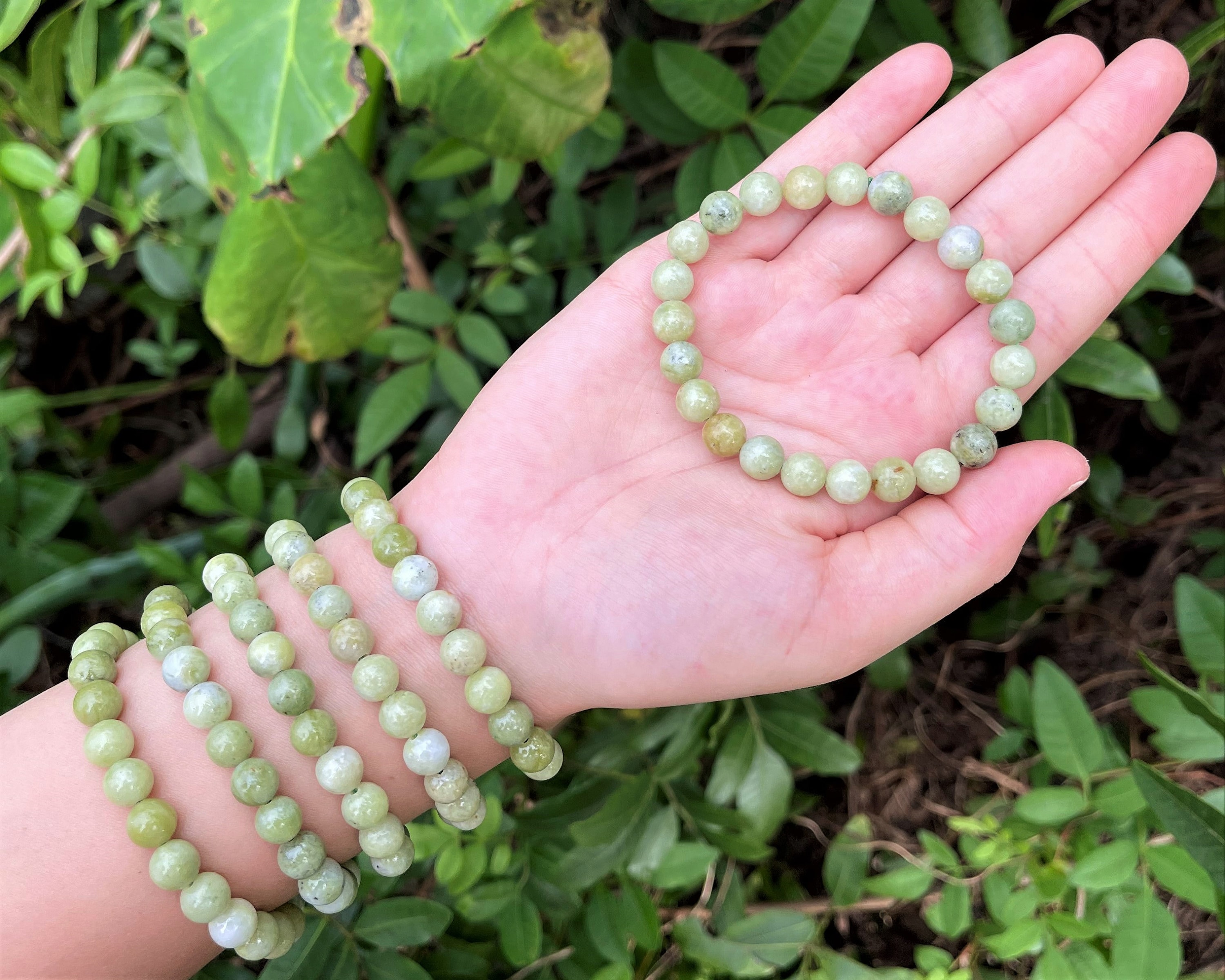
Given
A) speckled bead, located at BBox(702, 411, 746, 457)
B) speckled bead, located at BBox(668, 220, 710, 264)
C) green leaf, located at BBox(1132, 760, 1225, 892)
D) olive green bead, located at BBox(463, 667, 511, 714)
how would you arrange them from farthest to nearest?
speckled bead, located at BBox(668, 220, 710, 264) → speckled bead, located at BBox(702, 411, 746, 457) → olive green bead, located at BBox(463, 667, 511, 714) → green leaf, located at BBox(1132, 760, 1225, 892)

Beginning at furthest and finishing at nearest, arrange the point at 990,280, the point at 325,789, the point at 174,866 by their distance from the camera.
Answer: the point at 990,280
the point at 325,789
the point at 174,866

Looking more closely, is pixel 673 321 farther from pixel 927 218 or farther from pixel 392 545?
pixel 392 545

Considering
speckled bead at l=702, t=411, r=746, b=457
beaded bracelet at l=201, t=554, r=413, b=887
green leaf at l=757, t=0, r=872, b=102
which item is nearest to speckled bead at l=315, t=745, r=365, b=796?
beaded bracelet at l=201, t=554, r=413, b=887

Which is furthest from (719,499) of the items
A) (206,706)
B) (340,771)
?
(206,706)

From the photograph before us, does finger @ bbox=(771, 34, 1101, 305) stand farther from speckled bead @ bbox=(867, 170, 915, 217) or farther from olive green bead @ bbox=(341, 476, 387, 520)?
olive green bead @ bbox=(341, 476, 387, 520)

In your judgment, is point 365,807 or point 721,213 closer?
point 365,807

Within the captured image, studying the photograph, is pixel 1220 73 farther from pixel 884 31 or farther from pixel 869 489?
pixel 869 489

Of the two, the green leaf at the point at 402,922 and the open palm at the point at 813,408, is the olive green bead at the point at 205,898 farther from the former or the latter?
the open palm at the point at 813,408
